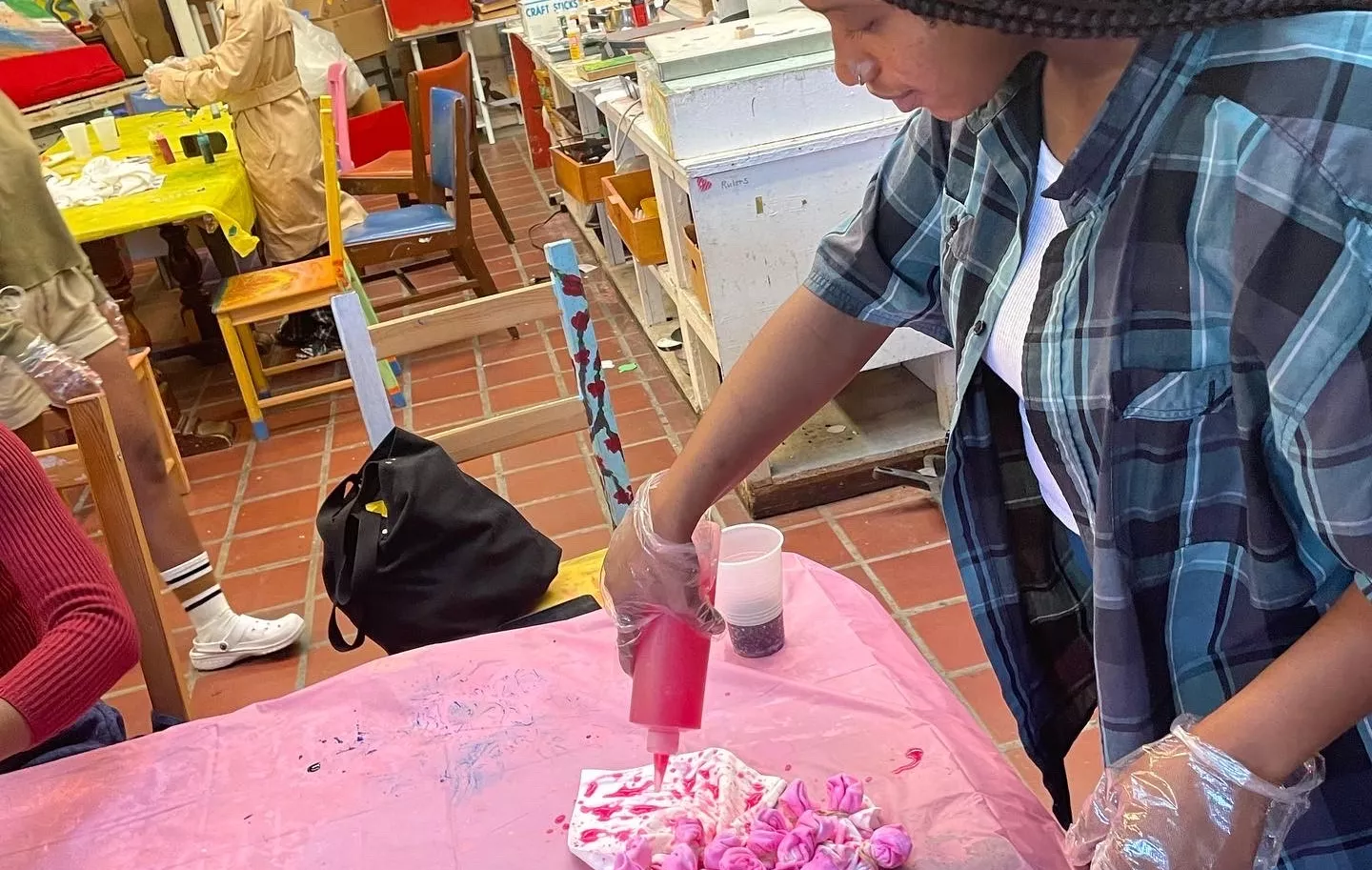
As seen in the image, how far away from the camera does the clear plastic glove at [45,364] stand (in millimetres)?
2586

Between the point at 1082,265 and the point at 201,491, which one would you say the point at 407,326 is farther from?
the point at 201,491

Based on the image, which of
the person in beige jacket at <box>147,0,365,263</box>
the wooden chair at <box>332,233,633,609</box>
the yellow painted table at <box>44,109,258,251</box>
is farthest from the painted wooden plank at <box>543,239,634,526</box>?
the person in beige jacket at <box>147,0,365,263</box>

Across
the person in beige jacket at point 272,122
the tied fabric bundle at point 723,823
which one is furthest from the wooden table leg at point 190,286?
the tied fabric bundle at point 723,823

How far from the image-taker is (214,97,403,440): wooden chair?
3.79m

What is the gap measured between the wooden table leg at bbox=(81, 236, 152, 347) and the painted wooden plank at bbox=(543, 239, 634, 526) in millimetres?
2991

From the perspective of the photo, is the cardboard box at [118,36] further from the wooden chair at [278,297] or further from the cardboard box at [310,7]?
the wooden chair at [278,297]

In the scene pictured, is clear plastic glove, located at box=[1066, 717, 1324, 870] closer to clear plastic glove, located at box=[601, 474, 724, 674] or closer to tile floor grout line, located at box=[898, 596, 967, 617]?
clear plastic glove, located at box=[601, 474, 724, 674]

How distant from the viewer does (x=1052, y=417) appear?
32.3 inches

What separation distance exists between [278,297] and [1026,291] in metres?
3.41

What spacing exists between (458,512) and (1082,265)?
1243 mm

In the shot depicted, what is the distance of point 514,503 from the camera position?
3.19 m

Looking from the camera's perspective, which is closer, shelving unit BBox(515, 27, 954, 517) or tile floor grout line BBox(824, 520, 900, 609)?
tile floor grout line BBox(824, 520, 900, 609)

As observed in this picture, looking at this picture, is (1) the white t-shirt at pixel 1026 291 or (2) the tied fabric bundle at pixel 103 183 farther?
(2) the tied fabric bundle at pixel 103 183

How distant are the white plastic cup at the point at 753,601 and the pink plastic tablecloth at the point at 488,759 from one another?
0.02m
